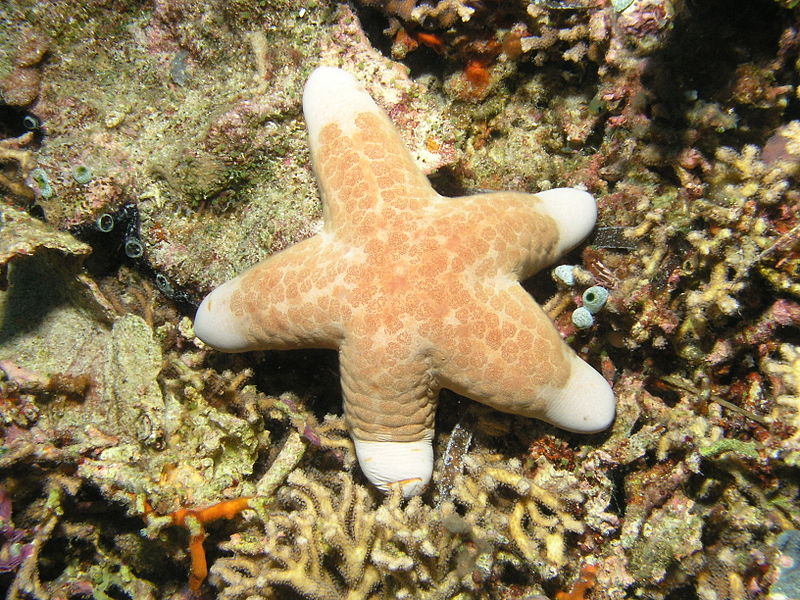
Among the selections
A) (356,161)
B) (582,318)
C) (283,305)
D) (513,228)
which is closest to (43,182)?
(283,305)

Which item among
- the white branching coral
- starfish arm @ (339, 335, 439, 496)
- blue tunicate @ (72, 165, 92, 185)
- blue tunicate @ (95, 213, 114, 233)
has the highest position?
blue tunicate @ (72, 165, 92, 185)

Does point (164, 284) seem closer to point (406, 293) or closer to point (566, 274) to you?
point (406, 293)

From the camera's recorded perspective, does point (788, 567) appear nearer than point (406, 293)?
Yes

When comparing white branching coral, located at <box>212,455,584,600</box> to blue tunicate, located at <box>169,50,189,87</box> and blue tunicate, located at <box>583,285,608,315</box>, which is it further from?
blue tunicate, located at <box>169,50,189,87</box>

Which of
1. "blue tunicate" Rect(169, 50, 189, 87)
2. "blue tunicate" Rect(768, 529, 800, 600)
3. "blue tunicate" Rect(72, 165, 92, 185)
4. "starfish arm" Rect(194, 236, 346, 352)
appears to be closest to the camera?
"blue tunicate" Rect(768, 529, 800, 600)

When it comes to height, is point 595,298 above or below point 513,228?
below

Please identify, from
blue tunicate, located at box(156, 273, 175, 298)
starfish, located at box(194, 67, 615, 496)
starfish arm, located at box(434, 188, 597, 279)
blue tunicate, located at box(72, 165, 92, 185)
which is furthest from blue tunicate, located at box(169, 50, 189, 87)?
starfish arm, located at box(434, 188, 597, 279)

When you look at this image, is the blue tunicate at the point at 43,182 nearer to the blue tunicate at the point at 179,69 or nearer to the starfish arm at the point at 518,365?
the blue tunicate at the point at 179,69
